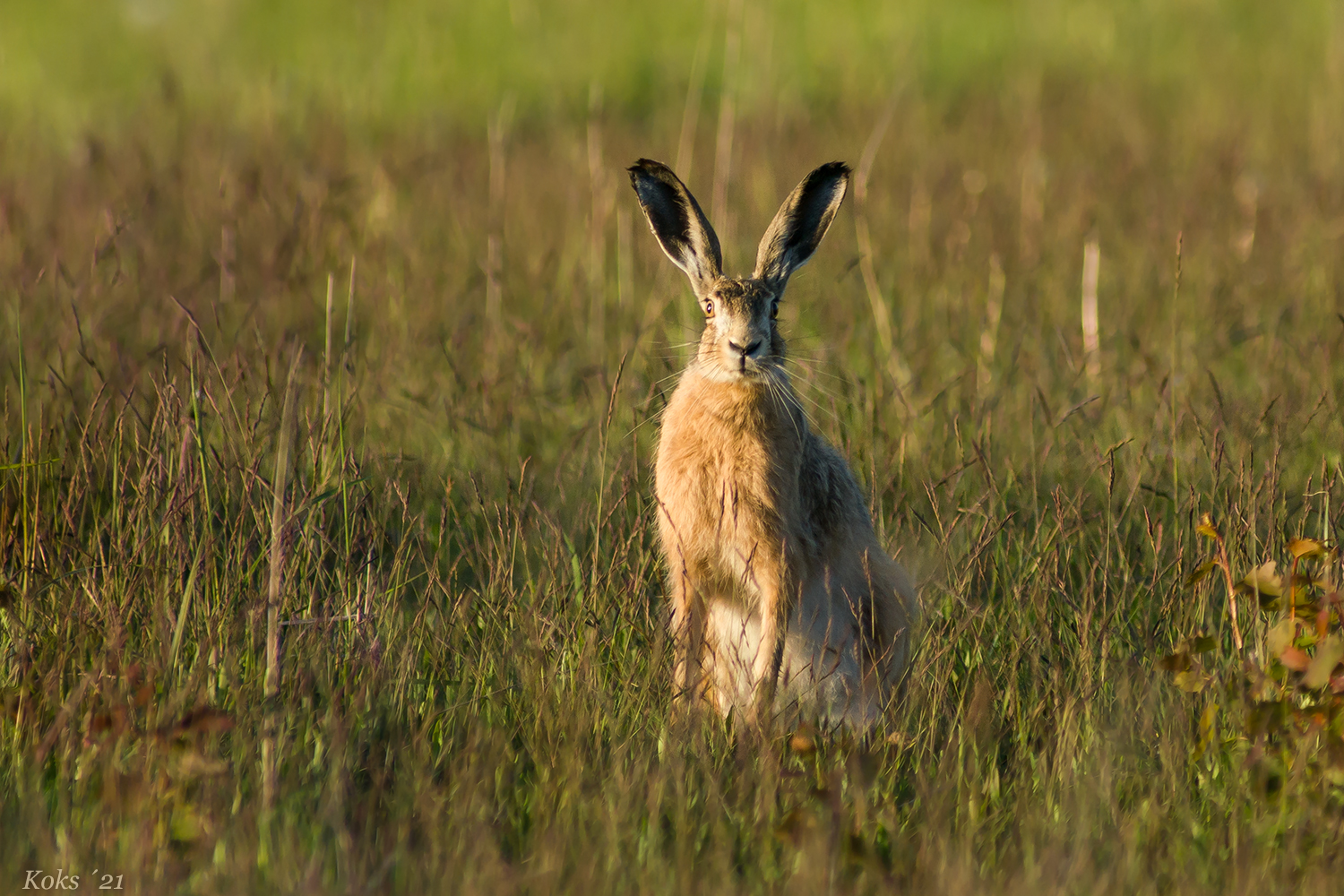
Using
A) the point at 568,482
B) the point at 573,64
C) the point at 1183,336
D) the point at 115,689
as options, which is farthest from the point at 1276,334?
the point at 573,64

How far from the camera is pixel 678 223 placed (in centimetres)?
367

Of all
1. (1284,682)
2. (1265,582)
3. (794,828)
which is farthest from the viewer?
(1284,682)

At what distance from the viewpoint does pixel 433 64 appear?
1062 cm

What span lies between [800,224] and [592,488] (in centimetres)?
114

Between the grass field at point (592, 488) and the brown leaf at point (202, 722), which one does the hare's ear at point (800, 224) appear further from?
the brown leaf at point (202, 722)

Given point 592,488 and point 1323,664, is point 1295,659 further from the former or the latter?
point 592,488

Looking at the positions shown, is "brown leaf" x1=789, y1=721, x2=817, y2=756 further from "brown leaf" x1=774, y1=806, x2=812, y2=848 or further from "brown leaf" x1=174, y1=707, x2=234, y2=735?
"brown leaf" x1=174, y1=707, x2=234, y2=735

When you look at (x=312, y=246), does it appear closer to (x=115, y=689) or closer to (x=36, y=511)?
(x=36, y=511)

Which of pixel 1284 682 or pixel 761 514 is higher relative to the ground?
pixel 761 514

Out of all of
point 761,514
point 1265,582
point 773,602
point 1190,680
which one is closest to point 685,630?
point 773,602

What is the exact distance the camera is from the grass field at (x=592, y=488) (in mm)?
2580

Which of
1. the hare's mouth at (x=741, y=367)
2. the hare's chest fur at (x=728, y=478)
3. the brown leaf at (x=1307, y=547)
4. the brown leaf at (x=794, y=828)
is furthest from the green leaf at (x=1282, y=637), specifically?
the hare's mouth at (x=741, y=367)

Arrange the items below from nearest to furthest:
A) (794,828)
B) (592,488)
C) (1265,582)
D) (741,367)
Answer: (794,828)
(1265,582)
(741,367)
(592,488)

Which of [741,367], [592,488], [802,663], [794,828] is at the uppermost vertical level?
[741,367]
